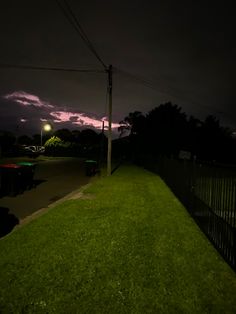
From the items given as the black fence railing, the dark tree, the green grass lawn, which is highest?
the dark tree

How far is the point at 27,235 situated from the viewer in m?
6.05

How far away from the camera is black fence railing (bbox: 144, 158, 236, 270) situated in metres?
4.84


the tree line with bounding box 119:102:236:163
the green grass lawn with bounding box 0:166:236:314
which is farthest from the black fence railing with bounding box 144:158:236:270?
the tree line with bounding box 119:102:236:163

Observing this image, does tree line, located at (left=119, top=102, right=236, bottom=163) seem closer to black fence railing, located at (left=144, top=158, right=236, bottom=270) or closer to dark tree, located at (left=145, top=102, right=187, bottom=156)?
dark tree, located at (left=145, top=102, right=187, bottom=156)

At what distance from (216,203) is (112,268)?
102 inches

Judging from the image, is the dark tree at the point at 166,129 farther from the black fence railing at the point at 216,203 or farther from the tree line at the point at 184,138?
the black fence railing at the point at 216,203

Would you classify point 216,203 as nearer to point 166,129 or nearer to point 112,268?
point 112,268

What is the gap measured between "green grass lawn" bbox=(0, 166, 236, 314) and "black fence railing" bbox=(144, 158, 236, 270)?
270mm

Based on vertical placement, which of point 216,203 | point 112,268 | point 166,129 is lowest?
point 112,268

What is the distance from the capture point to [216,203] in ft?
18.7

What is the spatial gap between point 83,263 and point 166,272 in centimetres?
140

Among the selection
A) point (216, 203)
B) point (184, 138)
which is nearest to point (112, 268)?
point (216, 203)

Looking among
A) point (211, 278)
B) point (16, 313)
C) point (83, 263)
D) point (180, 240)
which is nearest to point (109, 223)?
point (180, 240)

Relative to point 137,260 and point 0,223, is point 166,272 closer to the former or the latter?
point 137,260
